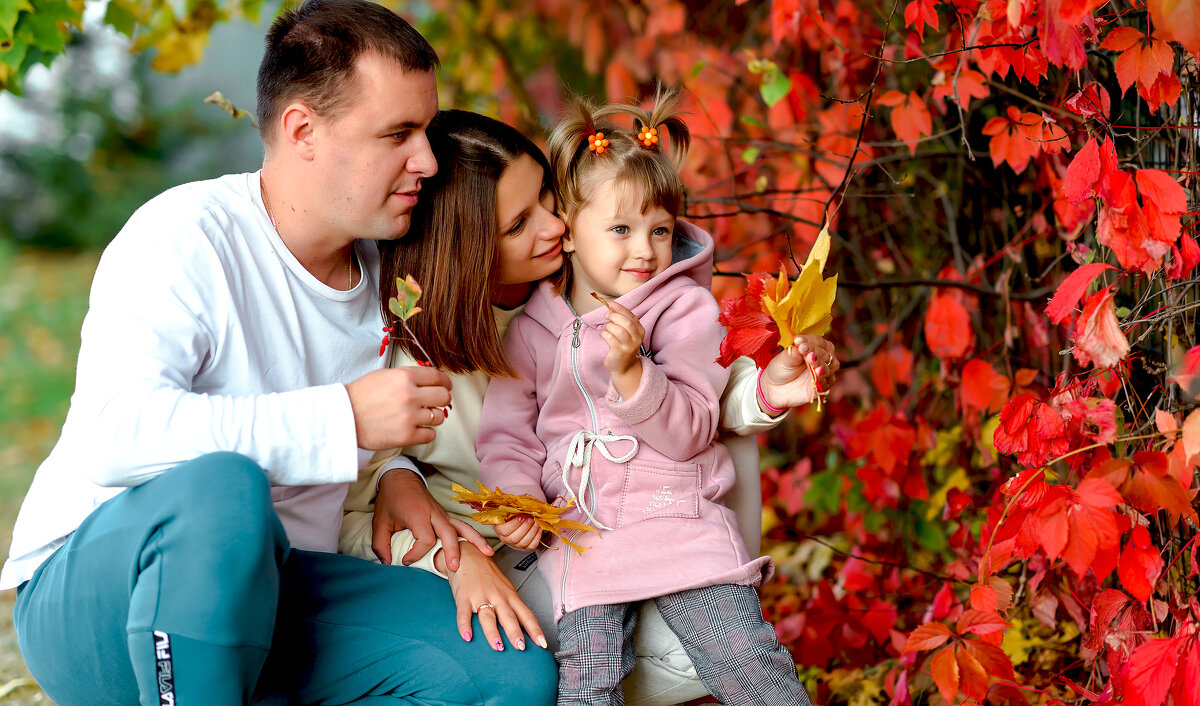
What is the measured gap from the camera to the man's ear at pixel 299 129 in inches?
67.5

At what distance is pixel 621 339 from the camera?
1702 millimetres

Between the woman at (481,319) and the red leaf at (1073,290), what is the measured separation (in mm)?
437

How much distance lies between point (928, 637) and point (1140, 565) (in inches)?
14.0

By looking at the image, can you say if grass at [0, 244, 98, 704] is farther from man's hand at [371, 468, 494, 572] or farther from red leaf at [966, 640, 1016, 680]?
red leaf at [966, 640, 1016, 680]

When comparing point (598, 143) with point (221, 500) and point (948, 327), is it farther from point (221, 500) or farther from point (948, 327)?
point (948, 327)

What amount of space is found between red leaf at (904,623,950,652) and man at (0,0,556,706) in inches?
24.5

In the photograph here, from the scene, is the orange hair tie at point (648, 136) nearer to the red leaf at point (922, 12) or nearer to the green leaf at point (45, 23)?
the red leaf at point (922, 12)

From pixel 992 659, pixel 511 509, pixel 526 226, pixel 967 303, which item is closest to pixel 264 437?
pixel 511 509

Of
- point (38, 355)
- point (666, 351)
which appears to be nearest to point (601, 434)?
point (666, 351)

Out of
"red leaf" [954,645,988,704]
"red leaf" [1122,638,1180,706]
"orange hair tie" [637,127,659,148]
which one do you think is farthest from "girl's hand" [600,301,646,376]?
"red leaf" [1122,638,1180,706]

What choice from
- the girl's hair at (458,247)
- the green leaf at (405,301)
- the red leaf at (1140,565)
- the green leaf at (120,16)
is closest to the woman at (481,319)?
the girl's hair at (458,247)

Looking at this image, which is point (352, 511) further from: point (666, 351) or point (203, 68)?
point (203, 68)

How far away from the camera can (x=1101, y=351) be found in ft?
4.70

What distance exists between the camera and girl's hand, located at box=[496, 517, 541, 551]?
178cm
